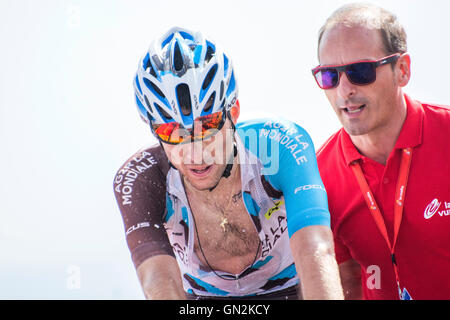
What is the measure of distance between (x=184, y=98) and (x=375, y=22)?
6.08ft

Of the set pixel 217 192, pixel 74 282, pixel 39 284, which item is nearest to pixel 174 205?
pixel 217 192

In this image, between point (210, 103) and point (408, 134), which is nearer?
point (210, 103)

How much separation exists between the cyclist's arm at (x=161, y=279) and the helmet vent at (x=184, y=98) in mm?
854

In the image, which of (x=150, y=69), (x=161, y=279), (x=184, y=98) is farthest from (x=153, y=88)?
(x=161, y=279)

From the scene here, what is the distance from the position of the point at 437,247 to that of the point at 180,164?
199 centimetres

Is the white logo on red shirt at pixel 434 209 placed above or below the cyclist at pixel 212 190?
below

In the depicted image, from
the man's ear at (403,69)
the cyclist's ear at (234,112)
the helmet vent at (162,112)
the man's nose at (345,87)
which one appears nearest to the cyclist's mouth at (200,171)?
the helmet vent at (162,112)

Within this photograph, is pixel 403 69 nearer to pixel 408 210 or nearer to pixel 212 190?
pixel 408 210

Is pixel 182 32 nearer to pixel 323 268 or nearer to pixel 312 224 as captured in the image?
pixel 312 224

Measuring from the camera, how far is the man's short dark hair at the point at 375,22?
14.0 feet

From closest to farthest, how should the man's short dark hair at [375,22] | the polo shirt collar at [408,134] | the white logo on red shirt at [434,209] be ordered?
the white logo on red shirt at [434,209], the polo shirt collar at [408,134], the man's short dark hair at [375,22]

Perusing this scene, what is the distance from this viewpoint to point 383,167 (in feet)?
13.8

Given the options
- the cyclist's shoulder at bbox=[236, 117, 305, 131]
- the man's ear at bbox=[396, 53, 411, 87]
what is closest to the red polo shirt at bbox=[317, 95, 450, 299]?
the man's ear at bbox=[396, 53, 411, 87]

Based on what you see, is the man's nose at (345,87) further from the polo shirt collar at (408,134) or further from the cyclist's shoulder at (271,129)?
the cyclist's shoulder at (271,129)
